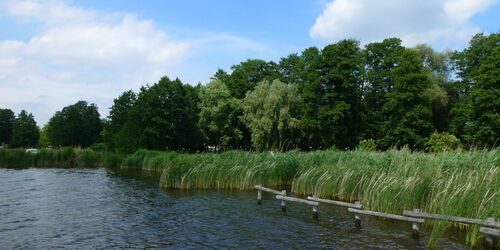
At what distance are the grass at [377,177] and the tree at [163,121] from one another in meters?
31.1

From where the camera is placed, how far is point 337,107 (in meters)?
52.6

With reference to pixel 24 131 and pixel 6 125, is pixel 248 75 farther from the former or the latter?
pixel 6 125

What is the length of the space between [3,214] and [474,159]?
68.5 ft

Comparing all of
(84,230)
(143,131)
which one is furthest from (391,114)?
(84,230)

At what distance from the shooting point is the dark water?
14492 millimetres

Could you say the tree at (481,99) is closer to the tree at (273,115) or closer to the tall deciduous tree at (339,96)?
the tall deciduous tree at (339,96)

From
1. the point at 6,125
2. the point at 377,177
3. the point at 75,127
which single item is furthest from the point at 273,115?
the point at 6,125

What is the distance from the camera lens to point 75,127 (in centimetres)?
9919

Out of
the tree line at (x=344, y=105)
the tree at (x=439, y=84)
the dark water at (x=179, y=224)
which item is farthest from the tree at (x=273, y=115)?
the dark water at (x=179, y=224)

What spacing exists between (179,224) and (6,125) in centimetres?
10950

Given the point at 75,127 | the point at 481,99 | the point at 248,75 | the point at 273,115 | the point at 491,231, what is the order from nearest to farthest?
1. the point at 491,231
2. the point at 481,99
3. the point at 273,115
4. the point at 248,75
5. the point at 75,127

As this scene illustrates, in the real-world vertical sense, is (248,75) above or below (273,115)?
above

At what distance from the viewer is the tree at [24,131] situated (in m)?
105

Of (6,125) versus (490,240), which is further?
(6,125)
